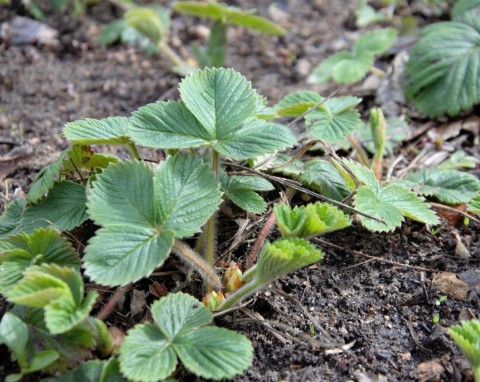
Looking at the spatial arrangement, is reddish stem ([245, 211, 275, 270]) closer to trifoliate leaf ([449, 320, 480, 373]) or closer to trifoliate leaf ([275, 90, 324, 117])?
trifoliate leaf ([275, 90, 324, 117])

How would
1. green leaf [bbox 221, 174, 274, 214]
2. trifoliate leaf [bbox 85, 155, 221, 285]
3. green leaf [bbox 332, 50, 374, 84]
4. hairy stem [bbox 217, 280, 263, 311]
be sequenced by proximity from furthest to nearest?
green leaf [bbox 332, 50, 374, 84] < green leaf [bbox 221, 174, 274, 214] < hairy stem [bbox 217, 280, 263, 311] < trifoliate leaf [bbox 85, 155, 221, 285]

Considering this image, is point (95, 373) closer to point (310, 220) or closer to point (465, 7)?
point (310, 220)

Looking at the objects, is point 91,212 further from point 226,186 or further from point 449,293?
point 449,293

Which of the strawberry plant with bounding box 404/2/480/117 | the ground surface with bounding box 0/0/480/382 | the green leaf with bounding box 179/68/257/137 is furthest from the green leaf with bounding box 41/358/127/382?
the strawberry plant with bounding box 404/2/480/117

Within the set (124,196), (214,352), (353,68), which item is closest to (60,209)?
(124,196)

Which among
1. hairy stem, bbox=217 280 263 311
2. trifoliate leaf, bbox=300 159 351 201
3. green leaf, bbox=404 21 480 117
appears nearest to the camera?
hairy stem, bbox=217 280 263 311

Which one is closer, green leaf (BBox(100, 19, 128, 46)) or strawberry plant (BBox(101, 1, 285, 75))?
strawberry plant (BBox(101, 1, 285, 75))

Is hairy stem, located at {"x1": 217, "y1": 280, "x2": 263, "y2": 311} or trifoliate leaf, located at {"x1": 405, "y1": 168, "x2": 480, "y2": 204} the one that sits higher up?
hairy stem, located at {"x1": 217, "y1": 280, "x2": 263, "y2": 311}

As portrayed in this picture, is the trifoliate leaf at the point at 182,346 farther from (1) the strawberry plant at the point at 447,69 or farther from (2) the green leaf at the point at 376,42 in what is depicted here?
(2) the green leaf at the point at 376,42
